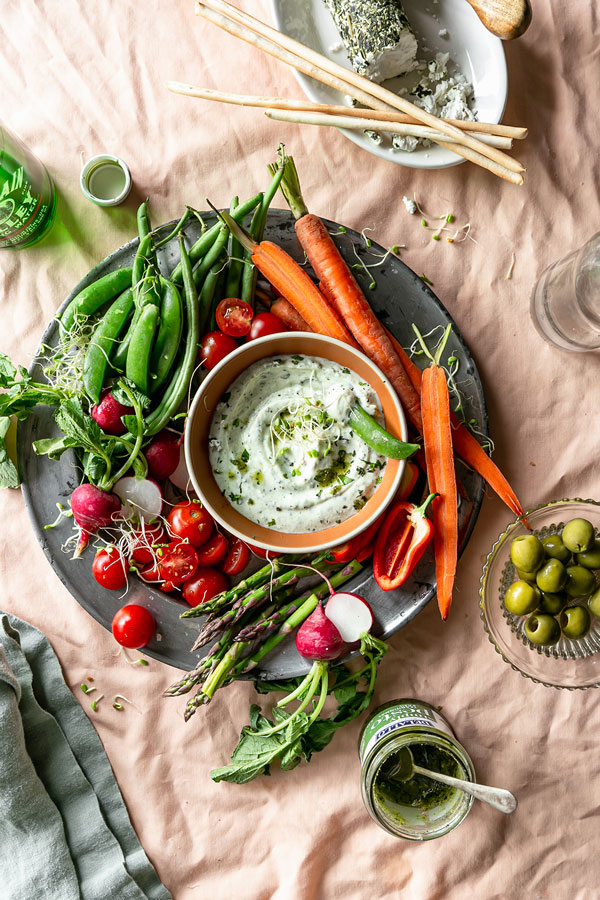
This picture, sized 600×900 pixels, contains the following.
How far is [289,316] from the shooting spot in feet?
7.23

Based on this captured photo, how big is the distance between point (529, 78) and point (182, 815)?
9.09 ft

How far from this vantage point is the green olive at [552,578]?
2.00m

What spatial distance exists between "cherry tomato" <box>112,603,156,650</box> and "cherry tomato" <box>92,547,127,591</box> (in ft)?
0.28

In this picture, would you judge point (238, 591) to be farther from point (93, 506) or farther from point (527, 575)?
point (527, 575)

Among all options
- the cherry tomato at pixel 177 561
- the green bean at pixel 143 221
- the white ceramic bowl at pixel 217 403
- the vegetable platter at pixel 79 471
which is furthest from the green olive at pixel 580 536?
the green bean at pixel 143 221

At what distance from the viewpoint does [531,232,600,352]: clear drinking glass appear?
7.08 feet

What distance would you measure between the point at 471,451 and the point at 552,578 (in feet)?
1.44

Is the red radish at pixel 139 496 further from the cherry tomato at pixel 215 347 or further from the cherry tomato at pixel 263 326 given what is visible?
the cherry tomato at pixel 263 326

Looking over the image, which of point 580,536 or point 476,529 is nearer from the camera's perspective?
point 580,536

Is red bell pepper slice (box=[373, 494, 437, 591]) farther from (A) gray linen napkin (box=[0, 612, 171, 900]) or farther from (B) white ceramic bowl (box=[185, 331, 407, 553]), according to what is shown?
(A) gray linen napkin (box=[0, 612, 171, 900])

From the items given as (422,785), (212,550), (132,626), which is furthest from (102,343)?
(422,785)

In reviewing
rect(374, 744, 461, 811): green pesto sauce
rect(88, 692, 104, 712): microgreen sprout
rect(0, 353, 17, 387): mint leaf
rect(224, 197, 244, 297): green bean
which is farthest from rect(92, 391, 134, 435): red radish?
rect(374, 744, 461, 811): green pesto sauce

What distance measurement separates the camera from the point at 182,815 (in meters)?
2.38

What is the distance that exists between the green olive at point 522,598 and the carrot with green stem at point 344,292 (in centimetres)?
63
